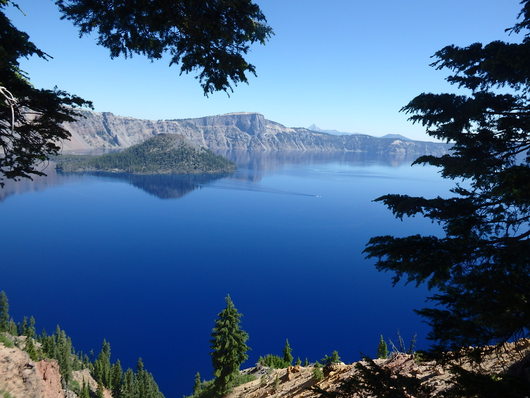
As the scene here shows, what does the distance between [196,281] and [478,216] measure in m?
85.8

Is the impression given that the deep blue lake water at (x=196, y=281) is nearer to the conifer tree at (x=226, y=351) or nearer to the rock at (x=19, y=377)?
the conifer tree at (x=226, y=351)

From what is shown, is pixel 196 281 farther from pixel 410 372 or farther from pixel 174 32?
pixel 174 32

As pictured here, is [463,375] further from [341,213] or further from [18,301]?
[341,213]

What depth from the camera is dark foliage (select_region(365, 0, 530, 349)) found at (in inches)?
174

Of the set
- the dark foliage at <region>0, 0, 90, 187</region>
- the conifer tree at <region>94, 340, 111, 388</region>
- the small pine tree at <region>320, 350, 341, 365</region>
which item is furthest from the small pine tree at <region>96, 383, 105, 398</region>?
the dark foliage at <region>0, 0, 90, 187</region>

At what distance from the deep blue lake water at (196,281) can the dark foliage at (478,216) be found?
59.6 meters

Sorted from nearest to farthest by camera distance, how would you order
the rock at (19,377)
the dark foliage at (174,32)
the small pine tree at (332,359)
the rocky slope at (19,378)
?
1. the dark foliage at (174,32)
2. the rocky slope at (19,378)
3. the rock at (19,377)
4. the small pine tree at (332,359)

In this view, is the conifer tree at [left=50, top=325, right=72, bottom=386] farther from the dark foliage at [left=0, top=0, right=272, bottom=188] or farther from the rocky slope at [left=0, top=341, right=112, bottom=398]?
the dark foliage at [left=0, top=0, right=272, bottom=188]

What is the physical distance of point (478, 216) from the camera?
24.0 feet

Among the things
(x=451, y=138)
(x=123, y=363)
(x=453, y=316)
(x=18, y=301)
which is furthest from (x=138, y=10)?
(x=18, y=301)

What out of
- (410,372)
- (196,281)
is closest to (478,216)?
(410,372)

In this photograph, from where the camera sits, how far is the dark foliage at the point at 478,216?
174 inches

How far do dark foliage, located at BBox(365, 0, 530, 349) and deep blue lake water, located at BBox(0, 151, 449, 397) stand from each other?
5956 cm

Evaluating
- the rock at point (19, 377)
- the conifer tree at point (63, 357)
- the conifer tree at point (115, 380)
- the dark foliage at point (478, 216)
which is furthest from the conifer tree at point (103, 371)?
the dark foliage at point (478, 216)
